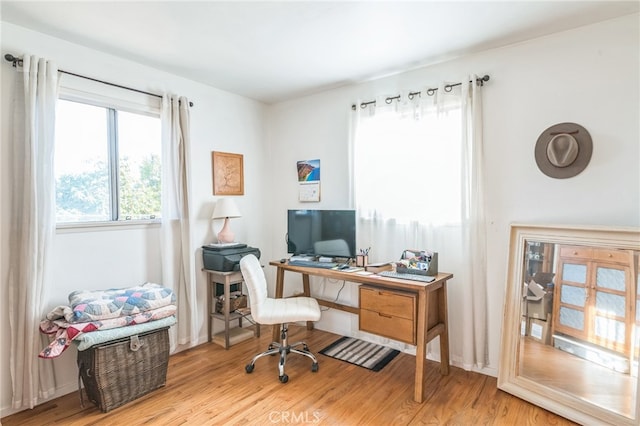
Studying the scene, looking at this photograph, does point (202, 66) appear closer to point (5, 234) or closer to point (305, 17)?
point (305, 17)

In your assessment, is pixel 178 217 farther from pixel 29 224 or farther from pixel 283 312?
pixel 283 312

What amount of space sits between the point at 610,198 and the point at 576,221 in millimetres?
232

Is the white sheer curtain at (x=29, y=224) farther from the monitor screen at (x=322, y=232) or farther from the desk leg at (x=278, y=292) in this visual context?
the monitor screen at (x=322, y=232)

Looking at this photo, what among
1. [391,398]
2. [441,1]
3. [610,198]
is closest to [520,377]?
[391,398]

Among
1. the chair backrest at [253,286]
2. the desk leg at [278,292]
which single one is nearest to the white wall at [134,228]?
the desk leg at [278,292]

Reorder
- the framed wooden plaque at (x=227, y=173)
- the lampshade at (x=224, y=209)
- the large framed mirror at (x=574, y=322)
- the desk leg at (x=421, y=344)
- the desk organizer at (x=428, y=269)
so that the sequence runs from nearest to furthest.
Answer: the large framed mirror at (x=574, y=322) → the desk leg at (x=421, y=344) → the desk organizer at (x=428, y=269) → the lampshade at (x=224, y=209) → the framed wooden plaque at (x=227, y=173)

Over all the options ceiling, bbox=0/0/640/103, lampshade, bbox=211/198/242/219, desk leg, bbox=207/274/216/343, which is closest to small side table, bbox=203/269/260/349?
desk leg, bbox=207/274/216/343

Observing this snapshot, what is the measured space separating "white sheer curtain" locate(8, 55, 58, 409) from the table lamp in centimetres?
132

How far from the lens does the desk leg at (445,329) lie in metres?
2.66

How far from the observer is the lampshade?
10.9ft

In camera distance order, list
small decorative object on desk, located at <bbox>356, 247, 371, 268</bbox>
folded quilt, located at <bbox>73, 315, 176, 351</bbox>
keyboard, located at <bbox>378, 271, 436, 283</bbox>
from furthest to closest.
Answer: small decorative object on desk, located at <bbox>356, 247, 371, 268</bbox>
keyboard, located at <bbox>378, 271, 436, 283</bbox>
folded quilt, located at <bbox>73, 315, 176, 351</bbox>

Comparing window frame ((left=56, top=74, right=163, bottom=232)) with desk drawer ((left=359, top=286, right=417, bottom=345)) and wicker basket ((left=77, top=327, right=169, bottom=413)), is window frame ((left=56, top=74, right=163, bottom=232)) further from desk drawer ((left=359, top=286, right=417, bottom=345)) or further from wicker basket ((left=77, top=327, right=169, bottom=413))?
desk drawer ((left=359, top=286, right=417, bottom=345))

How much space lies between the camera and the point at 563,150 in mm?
2316

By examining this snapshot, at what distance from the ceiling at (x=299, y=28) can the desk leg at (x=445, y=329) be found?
1.78 m
